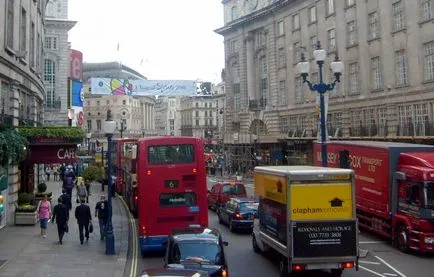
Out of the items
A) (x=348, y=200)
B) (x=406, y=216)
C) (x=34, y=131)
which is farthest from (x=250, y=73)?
(x=348, y=200)

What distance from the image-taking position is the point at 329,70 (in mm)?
53281

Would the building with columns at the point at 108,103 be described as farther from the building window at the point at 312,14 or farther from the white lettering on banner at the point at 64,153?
the white lettering on banner at the point at 64,153

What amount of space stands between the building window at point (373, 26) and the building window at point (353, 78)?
11.2 ft

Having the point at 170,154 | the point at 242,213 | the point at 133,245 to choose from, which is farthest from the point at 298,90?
the point at 170,154

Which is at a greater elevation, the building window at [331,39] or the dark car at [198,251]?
the building window at [331,39]

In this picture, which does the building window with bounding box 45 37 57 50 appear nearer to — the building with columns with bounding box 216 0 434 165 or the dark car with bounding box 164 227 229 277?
the building with columns with bounding box 216 0 434 165

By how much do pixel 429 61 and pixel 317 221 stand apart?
29608 mm

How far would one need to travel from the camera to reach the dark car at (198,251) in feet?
41.2

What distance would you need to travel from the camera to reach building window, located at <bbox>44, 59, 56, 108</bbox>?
74.4 meters

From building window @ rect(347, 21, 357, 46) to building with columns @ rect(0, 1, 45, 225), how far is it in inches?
1146

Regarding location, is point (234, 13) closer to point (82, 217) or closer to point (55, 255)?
point (82, 217)

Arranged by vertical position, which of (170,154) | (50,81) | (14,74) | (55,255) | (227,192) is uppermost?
(50,81)

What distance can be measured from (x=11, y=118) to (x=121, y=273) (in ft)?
35.3

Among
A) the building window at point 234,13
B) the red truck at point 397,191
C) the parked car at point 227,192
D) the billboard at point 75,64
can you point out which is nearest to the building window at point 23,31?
the parked car at point 227,192
